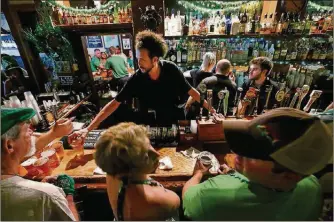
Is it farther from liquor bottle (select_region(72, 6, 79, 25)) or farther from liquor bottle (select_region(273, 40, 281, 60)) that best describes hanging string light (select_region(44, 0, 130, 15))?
liquor bottle (select_region(273, 40, 281, 60))

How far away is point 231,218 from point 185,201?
1.02 ft

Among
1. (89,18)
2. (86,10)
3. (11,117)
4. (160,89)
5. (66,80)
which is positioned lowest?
(66,80)

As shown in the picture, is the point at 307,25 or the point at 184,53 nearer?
the point at 307,25

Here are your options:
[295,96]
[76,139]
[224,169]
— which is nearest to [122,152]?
[224,169]

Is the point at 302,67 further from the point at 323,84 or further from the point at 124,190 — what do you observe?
the point at 124,190

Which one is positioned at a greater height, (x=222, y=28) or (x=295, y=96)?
(x=222, y=28)

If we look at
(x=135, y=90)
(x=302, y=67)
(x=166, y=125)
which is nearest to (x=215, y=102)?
(x=166, y=125)

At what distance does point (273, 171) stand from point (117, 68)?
14.2 ft

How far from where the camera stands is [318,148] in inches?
36.5

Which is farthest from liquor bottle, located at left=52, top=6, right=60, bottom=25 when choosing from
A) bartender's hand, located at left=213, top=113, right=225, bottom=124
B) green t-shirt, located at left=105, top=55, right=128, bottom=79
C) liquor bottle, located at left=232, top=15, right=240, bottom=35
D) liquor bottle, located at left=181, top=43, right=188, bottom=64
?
bartender's hand, located at left=213, top=113, right=225, bottom=124

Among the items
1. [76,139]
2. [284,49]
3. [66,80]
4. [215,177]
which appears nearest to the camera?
[215,177]

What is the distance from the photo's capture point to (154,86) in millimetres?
2531

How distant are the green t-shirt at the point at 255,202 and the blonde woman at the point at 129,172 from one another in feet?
0.80

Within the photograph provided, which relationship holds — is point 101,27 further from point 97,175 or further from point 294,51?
point 294,51
